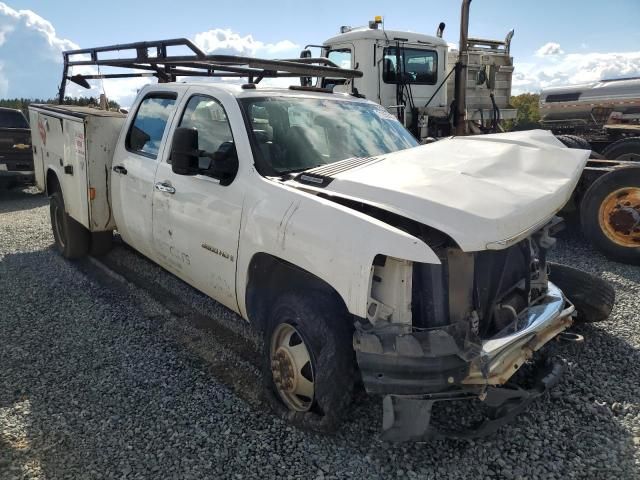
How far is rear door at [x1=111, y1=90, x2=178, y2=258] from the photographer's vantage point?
443cm

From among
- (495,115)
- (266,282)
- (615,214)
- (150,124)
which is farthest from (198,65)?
(495,115)

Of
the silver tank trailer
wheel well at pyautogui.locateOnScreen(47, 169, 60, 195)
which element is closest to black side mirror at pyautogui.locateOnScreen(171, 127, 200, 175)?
wheel well at pyautogui.locateOnScreen(47, 169, 60, 195)

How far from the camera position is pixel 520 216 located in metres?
2.61

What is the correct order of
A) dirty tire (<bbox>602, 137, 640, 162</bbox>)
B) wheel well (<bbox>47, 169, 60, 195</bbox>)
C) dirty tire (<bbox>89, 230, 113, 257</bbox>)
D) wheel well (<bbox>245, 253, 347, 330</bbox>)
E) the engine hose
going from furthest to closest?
the engine hose
dirty tire (<bbox>602, 137, 640, 162</bbox>)
wheel well (<bbox>47, 169, 60, 195</bbox>)
dirty tire (<bbox>89, 230, 113, 257</bbox>)
wheel well (<bbox>245, 253, 347, 330</bbox>)

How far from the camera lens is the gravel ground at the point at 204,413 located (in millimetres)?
2741

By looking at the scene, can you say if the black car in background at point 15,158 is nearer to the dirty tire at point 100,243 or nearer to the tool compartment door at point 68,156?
the tool compartment door at point 68,156

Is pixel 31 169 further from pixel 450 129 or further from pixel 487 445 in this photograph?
pixel 487 445

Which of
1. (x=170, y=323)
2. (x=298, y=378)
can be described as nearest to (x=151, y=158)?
(x=170, y=323)

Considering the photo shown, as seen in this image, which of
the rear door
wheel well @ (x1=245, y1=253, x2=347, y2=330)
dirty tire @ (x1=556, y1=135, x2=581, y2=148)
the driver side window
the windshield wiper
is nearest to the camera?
wheel well @ (x1=245, y1=253, x2=347, y2=330)

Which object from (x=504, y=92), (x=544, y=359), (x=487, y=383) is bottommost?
(x=544, y=359)

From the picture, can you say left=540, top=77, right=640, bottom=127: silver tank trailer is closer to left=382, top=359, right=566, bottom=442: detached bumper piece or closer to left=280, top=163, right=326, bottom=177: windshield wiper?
left=280, top=163, right=326, bottom=177: windshield wiper

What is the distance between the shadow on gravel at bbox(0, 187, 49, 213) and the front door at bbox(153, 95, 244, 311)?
7.30 m

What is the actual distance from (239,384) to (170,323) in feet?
4.11

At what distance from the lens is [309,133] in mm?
3783
